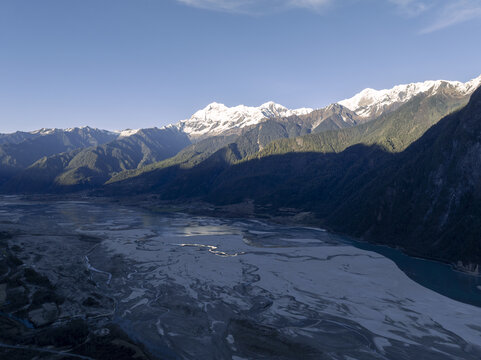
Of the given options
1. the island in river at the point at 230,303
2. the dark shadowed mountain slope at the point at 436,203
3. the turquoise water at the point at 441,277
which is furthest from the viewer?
the dark shadowed mountain slope at the point at 436,203

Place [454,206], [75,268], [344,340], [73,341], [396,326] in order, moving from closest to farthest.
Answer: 1. [73,341]
2. [344,340]
3. [396,326]
4. [75,268]
5. [454,206]

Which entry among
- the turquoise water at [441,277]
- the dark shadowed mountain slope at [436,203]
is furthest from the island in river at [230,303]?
the dark shadowed mountain slope at [436,203]

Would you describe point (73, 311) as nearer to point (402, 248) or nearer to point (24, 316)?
point (24, 316)

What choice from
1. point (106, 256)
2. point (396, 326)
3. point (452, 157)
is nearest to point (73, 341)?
point (396, 326)

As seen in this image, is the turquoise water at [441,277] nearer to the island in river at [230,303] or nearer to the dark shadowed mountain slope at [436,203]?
the island in river at [230,303]

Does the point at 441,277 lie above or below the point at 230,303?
above

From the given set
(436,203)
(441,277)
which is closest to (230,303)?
(441,277)

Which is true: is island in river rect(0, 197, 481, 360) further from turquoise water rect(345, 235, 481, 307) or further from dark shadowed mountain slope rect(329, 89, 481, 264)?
dark shadowed mountain slope rect(329, 89, 481, 264)

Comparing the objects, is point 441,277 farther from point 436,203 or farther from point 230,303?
point 230,303
